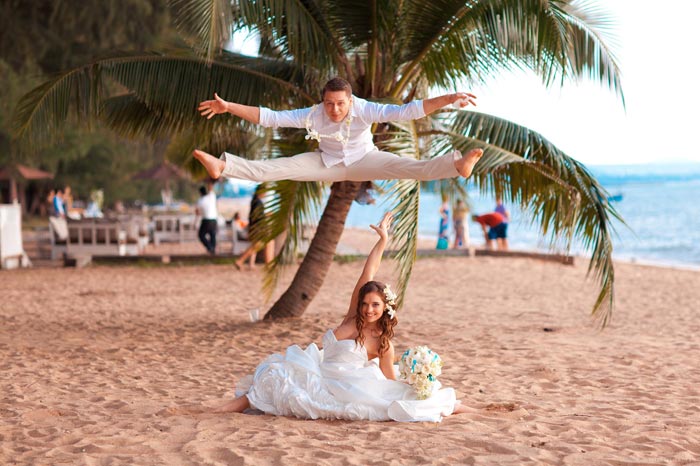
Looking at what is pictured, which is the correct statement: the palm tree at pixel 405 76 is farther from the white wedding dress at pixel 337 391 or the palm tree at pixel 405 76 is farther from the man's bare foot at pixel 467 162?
the man's bare foot at pixel 467 162

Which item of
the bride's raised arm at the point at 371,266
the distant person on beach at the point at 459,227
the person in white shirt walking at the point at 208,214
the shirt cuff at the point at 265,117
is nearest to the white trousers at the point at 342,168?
the shirt cuff at the point at 265,117

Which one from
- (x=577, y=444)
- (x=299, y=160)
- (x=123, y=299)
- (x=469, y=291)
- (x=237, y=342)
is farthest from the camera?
(x=469, y=291)

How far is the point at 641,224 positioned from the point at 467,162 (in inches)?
2698

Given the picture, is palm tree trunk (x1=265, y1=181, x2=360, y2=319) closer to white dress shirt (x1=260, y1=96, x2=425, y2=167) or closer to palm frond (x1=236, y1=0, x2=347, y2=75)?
palm frond (x1=236, y1=0, x2=347, y2=75)

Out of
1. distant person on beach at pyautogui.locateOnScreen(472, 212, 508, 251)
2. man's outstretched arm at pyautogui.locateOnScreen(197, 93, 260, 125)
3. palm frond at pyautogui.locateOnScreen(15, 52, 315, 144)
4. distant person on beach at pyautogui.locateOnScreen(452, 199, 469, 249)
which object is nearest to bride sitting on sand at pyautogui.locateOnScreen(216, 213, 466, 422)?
man's outstretched arm at pyautogui.locateOnScreen(197, 93, 260, 125)

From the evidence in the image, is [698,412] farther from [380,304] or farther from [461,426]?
[380,304]

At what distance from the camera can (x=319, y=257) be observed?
425 inches

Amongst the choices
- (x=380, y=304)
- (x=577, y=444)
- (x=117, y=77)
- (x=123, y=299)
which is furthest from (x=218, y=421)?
(x=123, y=299)

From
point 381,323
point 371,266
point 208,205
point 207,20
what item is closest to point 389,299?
point 381,323

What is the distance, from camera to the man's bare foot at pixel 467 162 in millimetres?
5430

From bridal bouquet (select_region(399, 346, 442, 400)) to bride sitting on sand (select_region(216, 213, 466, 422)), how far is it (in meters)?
0.10

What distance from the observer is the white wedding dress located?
5898 mm

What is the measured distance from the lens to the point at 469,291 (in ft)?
49.7

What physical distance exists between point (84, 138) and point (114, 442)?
3195 cm
